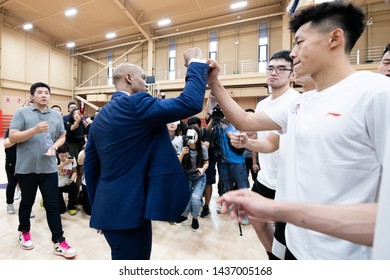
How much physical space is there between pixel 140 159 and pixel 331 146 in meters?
0.98

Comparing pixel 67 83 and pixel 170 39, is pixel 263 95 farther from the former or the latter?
pixel 67 83

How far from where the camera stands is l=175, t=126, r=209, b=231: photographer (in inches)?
121

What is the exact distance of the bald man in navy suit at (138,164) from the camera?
46.9 inches

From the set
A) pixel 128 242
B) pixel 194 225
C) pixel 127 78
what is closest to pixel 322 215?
pixel 128 242

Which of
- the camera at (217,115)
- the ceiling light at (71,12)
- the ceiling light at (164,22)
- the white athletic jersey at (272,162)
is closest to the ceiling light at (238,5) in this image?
the ceiling light at (164,22)

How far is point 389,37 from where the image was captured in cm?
916

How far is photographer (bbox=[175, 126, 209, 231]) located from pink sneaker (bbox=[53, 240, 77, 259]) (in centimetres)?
139

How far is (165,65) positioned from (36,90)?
11.7 metres

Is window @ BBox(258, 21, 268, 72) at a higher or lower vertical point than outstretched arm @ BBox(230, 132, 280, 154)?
higher

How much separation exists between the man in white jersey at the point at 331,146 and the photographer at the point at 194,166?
81.6 inches

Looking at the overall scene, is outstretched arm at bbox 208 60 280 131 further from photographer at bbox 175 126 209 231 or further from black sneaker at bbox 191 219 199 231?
black sneaker at bbox 191 219 199 231

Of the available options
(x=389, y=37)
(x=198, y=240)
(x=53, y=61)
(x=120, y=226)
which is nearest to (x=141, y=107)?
(x=120, y=226)

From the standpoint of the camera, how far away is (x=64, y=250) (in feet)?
7.61

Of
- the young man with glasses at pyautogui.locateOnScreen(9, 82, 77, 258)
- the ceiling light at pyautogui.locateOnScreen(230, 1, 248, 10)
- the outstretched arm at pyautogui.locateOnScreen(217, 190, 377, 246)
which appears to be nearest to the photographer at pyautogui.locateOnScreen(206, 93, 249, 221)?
the young man with glasses at pyautogui.locateOnScreen(9, 82, 77, 258)
